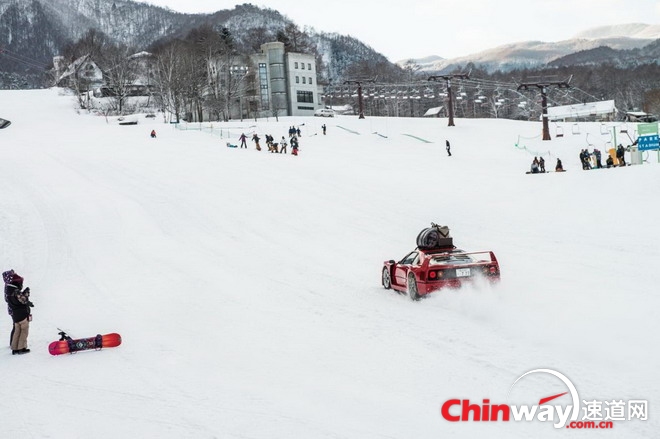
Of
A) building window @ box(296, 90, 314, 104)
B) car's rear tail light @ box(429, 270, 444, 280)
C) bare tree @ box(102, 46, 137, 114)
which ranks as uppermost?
bare tree @ box(102, 46, 137, 114)

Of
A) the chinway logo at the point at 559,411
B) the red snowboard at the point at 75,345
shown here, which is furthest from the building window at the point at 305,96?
the chinway logo at the point at 559,411

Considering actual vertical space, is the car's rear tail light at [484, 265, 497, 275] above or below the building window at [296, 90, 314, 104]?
below

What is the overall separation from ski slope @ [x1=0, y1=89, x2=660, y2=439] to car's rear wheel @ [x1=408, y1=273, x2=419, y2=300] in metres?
0.37

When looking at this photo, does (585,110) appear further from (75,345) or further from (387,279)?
(75,345)

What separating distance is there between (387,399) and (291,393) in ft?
4.09

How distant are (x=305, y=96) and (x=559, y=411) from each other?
99.0m

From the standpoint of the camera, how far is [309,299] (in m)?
13.6

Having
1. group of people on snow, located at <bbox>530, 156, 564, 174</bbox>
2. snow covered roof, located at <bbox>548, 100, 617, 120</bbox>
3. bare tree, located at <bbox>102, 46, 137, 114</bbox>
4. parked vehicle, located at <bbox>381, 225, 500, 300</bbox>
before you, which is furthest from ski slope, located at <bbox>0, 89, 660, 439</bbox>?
snow covered roof, located at <bbox>548, 100, 617, 120</bbox>

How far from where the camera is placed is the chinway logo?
5930 mm

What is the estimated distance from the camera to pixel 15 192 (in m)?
31.0

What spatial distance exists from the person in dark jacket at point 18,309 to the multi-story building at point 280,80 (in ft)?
298

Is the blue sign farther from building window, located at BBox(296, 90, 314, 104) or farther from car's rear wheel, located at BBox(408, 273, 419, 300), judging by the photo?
building window, located at BBox(296, 90, 314, 104)

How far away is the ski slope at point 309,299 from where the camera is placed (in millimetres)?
7113

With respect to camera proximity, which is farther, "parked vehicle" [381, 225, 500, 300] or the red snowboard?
"parked vehicle" [381, 225, 500, 300]
